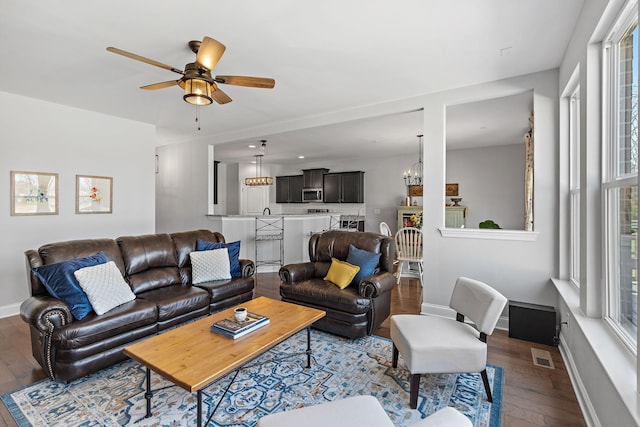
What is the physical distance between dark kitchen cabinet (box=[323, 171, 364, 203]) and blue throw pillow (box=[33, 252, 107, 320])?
6.71 m

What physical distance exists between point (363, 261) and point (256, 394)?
1684mm

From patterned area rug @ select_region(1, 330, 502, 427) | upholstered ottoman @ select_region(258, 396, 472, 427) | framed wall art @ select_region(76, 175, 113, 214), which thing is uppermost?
framed wall art @ select_region(76, 175, 113, 214)

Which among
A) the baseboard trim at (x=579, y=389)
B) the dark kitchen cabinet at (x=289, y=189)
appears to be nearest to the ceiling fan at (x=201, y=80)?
the baseboard trim at (x=579, y=389)

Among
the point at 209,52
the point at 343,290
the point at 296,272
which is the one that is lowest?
the point at 343,290

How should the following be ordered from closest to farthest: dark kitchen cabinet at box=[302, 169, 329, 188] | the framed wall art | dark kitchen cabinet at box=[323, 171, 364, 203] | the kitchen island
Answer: the framed wall art < the kitchen island < dark kitchen cabinet at box=[323, 171, 364, 203] < dark kitchen cabinet at box=[302, 169, 329, 188]

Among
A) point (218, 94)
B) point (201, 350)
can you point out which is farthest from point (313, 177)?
point (201, 350)

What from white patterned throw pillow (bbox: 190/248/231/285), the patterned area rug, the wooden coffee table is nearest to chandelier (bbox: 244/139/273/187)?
white patterned throw pillow (bbox: 190/248/231/285)

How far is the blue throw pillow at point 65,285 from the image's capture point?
2422mm

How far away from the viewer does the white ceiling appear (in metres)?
2.15

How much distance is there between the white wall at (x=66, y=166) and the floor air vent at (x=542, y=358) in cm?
553

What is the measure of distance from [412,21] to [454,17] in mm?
298

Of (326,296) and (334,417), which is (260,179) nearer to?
(326,296)

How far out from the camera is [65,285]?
245 cm

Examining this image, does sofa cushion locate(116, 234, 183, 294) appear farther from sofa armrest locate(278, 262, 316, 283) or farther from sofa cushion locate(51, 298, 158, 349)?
sofa armrest locate(278, 262, 316, 283)
